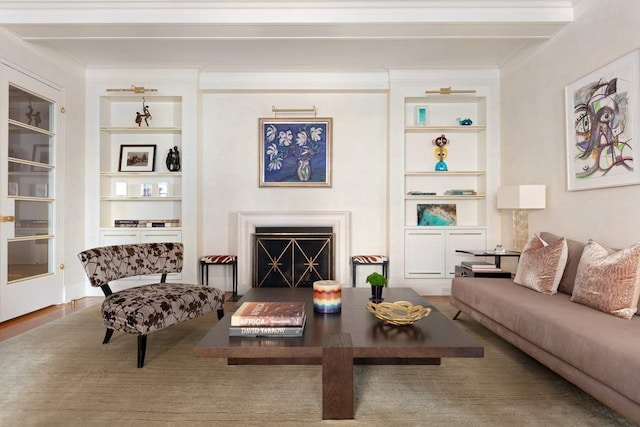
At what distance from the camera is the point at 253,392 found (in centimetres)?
190

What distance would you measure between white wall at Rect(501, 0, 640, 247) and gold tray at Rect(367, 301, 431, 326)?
1.67 m

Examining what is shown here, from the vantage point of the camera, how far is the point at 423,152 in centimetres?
452

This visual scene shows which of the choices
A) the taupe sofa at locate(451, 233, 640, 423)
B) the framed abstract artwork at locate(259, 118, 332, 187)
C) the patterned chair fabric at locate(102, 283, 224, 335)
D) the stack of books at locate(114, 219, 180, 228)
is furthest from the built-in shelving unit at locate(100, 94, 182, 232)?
the taupe sofa at locate(451, 233, 640, 423)

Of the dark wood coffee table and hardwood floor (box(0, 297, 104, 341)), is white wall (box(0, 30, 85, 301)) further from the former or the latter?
the dark wood coffee table

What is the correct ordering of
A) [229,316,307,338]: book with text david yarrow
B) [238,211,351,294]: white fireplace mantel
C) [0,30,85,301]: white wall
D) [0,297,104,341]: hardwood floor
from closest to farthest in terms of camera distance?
[229,316,307,338]: book with text david yarrow, [0,297,104,341]: hardwood floor, [0,30,85,301]: white wall, [238,211,351,294]: white fireplace mantel

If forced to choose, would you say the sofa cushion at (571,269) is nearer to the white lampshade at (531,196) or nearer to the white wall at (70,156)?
the white lampshade at (531,196)

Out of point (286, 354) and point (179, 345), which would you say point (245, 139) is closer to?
point (179, 345)

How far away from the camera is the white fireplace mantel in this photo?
4254 millimetres

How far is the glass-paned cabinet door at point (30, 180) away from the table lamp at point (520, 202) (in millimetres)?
4555

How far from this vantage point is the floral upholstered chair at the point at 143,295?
2203mm

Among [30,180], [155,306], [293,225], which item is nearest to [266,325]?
[155,306]

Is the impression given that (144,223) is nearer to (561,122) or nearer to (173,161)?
(173,161)

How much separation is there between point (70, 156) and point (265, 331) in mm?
3565

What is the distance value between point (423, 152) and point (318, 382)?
3306mm
